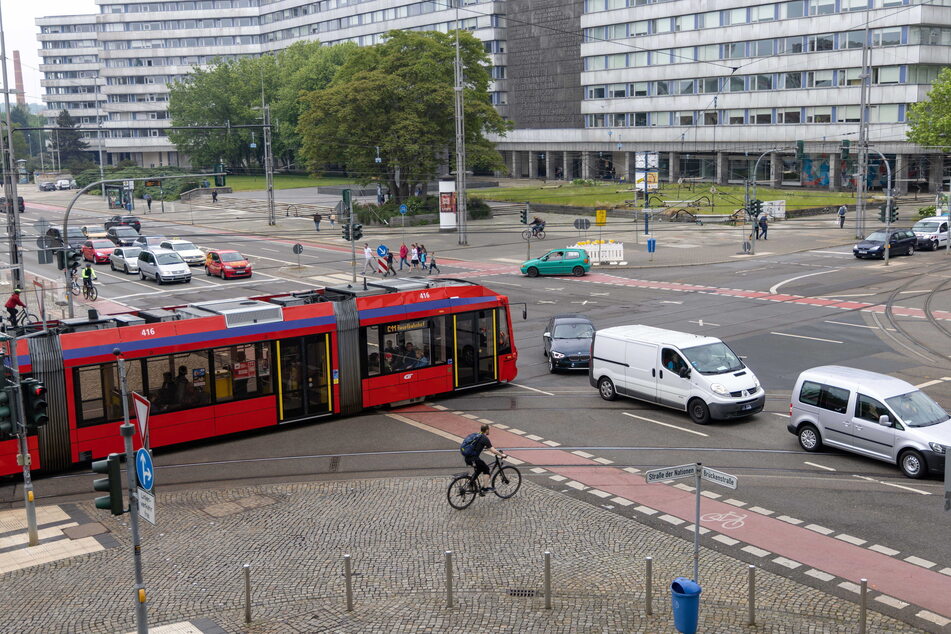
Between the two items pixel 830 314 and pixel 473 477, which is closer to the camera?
pixel 473 477

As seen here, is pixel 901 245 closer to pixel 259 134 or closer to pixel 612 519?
pixel 612 519

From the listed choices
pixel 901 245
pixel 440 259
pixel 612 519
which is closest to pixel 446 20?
pixel 440 259

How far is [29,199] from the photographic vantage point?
4611 inches

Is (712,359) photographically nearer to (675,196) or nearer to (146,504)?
(146,504)

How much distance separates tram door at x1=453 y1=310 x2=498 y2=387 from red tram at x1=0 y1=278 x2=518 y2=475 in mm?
30

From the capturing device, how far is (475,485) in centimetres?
1698

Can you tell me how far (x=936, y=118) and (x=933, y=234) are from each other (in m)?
A: 15.6

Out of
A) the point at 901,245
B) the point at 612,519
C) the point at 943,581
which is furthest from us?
the point at 901,245

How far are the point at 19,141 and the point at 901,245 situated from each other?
15171 cm

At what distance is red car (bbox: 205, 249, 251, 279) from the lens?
51.8 m

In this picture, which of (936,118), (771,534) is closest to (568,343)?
(771,534)

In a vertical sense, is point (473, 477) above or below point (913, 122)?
below

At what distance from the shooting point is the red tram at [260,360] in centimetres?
1914

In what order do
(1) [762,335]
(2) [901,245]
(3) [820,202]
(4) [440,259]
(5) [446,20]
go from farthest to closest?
(5) [446,20], (3) [820,202], (4) [440,259], (2) [901,245], (1) [762,335]
